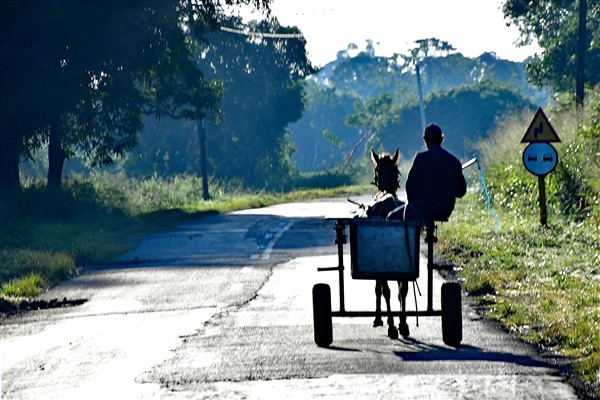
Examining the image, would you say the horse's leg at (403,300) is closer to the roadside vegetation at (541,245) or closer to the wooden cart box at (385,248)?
the wooden cart box at (385,248)

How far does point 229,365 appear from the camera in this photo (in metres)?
9.69

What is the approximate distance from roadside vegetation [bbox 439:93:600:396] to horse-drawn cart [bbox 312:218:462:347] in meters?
0.95

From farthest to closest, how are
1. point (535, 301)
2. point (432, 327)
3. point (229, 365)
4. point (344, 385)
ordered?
point (535, 301)
point (432, 327)
point (229, 365)
point (344, 385)

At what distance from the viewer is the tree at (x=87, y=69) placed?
3206 cm

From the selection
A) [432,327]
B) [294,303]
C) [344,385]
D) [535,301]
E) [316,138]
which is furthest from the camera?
[316,138]

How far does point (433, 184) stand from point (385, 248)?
75cm

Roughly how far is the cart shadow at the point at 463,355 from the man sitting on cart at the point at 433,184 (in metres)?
1.16

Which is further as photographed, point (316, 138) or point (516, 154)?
point (316, 138)

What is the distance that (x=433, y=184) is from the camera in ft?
35.3

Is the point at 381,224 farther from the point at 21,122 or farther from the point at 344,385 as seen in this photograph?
the point at 21,122

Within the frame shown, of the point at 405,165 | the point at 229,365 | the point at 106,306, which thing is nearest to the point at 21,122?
the point at 106,306

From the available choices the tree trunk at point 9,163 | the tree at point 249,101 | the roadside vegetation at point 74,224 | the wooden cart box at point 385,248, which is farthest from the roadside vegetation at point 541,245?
the tree at point 249,101

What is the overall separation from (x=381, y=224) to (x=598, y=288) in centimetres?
430

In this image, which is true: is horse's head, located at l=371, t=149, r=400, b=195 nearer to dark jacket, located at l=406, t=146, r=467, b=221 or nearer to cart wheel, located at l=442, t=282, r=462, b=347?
dark jacket, located at l=406, t=146, r=467, b=221
